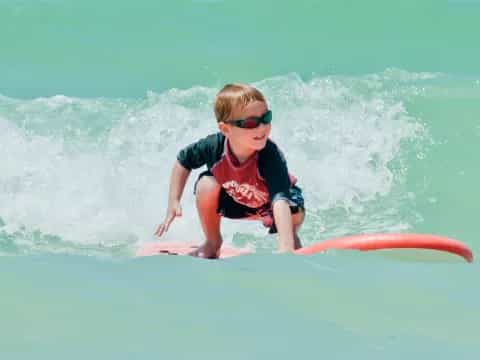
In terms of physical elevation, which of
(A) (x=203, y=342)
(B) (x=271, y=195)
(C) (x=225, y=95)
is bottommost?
(A) (x=203, y=342)

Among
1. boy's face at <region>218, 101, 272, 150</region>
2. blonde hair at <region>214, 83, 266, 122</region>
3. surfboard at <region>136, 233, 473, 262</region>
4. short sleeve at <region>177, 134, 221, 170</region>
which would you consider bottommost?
surfboard at <region>136, 233, 473, 262</region>

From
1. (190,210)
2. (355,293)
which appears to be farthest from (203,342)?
(190,210)

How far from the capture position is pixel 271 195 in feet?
13.2

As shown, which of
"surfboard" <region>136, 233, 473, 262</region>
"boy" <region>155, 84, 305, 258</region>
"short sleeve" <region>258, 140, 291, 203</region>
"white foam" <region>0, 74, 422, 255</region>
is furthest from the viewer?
"white foam" <region>0, 74, 422, 255</region>

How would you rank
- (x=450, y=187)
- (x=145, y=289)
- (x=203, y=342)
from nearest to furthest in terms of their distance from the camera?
1. (x=203, y=342)
2. (x=145, y=289)
3. (x=450, y=187)

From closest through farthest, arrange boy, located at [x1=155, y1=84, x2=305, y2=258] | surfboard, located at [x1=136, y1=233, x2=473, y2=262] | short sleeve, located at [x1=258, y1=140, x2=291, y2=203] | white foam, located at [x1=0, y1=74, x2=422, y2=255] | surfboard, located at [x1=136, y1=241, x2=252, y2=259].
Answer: surfboard, located at [x1=136, y1=233, x2=473, y2=262]
boy, located at [x1=155, y1=84, x2=305, y2=258]
short sleeve, located at [x1=258, y1=140, x2=291, y2=203]
surfboard, located at [x1=136, y1=241, x2=252, y2=259]
white foam, located at [x1=0, y1=74, x2=422, y2=255]

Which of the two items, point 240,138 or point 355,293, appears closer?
point 355,293

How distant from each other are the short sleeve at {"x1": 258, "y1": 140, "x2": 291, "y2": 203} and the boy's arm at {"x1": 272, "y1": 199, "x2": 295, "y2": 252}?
33 mm

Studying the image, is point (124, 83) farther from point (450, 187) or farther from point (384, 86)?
point (450, 187)

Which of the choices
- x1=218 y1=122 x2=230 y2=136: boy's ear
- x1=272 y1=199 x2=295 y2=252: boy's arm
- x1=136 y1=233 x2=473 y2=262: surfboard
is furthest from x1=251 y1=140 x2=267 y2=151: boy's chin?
x1=136 y1=233 x2=473 y2=262: surfboard

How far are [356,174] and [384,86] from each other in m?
2.33

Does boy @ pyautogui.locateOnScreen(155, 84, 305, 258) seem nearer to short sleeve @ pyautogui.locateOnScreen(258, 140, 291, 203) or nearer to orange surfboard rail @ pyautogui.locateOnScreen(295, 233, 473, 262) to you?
short sleeve @ pyautogui.locateOnScreen(258, 140, 291, 203)

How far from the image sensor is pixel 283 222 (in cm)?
397

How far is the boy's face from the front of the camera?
12.8 ft
